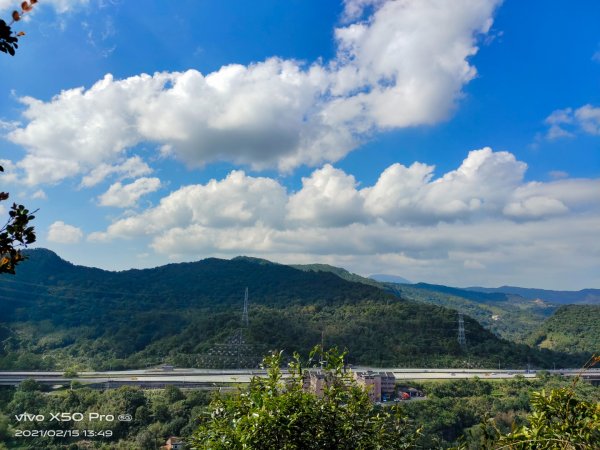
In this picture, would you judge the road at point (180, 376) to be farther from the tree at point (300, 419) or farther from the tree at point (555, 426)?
the tree at point (555, 426)

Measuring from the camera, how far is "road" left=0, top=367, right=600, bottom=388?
1770 inches

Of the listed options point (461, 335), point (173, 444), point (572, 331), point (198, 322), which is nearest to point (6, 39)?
point (173, 444)

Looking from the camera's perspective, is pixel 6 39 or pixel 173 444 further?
pixel 173 444

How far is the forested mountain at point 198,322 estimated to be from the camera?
61.0 metres

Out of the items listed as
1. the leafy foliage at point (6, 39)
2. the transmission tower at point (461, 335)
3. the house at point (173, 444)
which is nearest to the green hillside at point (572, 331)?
the transmission tower at point (461, 335)

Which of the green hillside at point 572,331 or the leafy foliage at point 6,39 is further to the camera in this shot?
the green hillside at point 572,331

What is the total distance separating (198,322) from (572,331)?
229 feet

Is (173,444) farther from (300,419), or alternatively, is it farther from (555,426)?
(555,426)

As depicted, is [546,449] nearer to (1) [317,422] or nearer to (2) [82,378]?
(1) [317,422]

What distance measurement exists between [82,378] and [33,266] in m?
60.4


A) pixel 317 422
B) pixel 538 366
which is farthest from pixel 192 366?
pixel 317 422

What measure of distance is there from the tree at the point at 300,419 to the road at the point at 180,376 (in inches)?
1382

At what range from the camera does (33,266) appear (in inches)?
3787

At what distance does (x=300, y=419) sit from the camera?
5.89 meters
